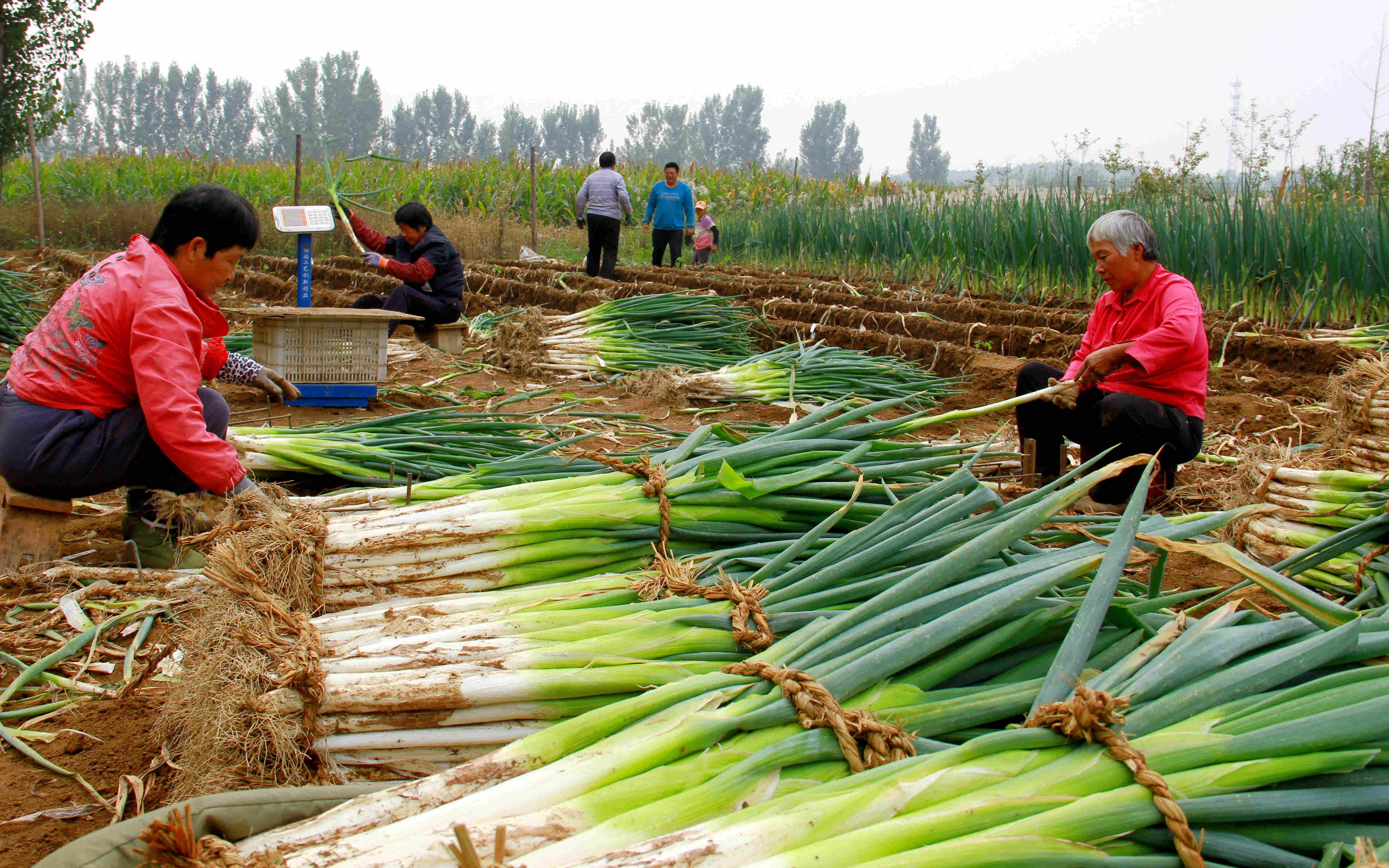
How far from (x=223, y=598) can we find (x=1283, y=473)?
9.88ft

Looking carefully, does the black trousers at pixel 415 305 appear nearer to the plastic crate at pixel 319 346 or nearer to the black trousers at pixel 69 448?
the plastic crate at pixel 319 346

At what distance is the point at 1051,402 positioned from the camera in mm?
3670

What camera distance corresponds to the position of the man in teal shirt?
1198cm

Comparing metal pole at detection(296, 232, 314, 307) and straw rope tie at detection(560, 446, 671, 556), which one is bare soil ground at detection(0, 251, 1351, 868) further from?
straw rope tie at detection(560, 446, 671, 556)

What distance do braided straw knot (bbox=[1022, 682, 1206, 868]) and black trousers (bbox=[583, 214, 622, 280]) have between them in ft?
31.6

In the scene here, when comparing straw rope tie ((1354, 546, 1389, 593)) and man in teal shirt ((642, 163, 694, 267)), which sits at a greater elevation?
man in teal shirt ((642, 163, 694, 267))

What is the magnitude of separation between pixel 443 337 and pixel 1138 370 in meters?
5.03

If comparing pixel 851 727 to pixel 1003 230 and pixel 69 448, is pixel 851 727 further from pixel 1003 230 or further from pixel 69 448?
pixel 1003 230

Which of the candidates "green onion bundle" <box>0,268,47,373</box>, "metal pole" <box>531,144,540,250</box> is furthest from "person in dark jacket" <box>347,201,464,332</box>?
"metal pole" <box>531,144,540,250</box>

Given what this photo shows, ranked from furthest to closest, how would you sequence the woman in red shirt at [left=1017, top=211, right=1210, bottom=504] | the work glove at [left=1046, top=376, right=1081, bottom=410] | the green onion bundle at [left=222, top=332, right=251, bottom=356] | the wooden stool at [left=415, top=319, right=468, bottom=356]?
the wooden stool at [left=415, top=319, right=468, bottom=356] → the green onion bundle at [left=222, top=332, right=251, bottom=356] → the woman in red shirt at [left=1017, top=211, right=1210, bottom=504] → the work glove at [left=1046, top=376, right=1081, bottom=410]

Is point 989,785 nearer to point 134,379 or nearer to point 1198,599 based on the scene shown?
point 1198,599

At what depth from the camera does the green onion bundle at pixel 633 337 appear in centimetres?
602

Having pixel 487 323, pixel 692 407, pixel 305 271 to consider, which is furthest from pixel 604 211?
pixel 305 271

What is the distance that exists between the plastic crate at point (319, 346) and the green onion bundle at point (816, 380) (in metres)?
1.77
